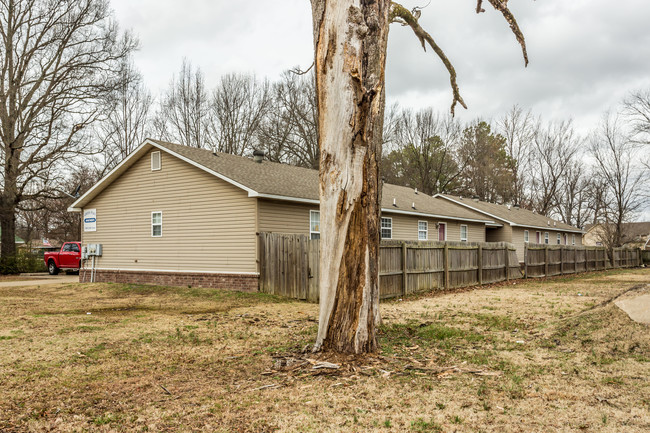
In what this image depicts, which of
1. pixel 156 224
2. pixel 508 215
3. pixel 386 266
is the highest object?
pixel 508 215

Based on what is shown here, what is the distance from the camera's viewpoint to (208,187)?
16.0 m

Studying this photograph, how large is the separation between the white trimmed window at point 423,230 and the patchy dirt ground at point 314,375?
526 inches

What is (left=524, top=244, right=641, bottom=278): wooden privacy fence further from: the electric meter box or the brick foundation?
the electric meter box

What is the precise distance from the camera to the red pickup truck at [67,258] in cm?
2511

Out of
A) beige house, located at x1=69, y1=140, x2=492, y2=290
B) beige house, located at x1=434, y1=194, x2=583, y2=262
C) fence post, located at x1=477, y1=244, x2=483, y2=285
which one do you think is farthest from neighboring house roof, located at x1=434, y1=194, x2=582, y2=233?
fence post, located at x1=477, y1=244, x2=483, y2=285

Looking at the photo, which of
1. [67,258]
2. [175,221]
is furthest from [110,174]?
[67,258]

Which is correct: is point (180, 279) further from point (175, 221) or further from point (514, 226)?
point (514, 226)

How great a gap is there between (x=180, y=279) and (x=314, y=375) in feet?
39.4

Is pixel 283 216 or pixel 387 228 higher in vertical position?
pixel 283 216

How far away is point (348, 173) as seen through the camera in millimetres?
6070

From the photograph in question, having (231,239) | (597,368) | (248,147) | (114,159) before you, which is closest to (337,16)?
(597,368)

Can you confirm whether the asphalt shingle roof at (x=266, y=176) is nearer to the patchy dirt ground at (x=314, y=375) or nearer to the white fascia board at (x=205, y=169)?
the white fascia board at (x=205, y=169)

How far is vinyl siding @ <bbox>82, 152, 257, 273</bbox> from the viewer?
15.2 meters

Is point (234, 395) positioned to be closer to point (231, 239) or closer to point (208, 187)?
point (231, 239)
